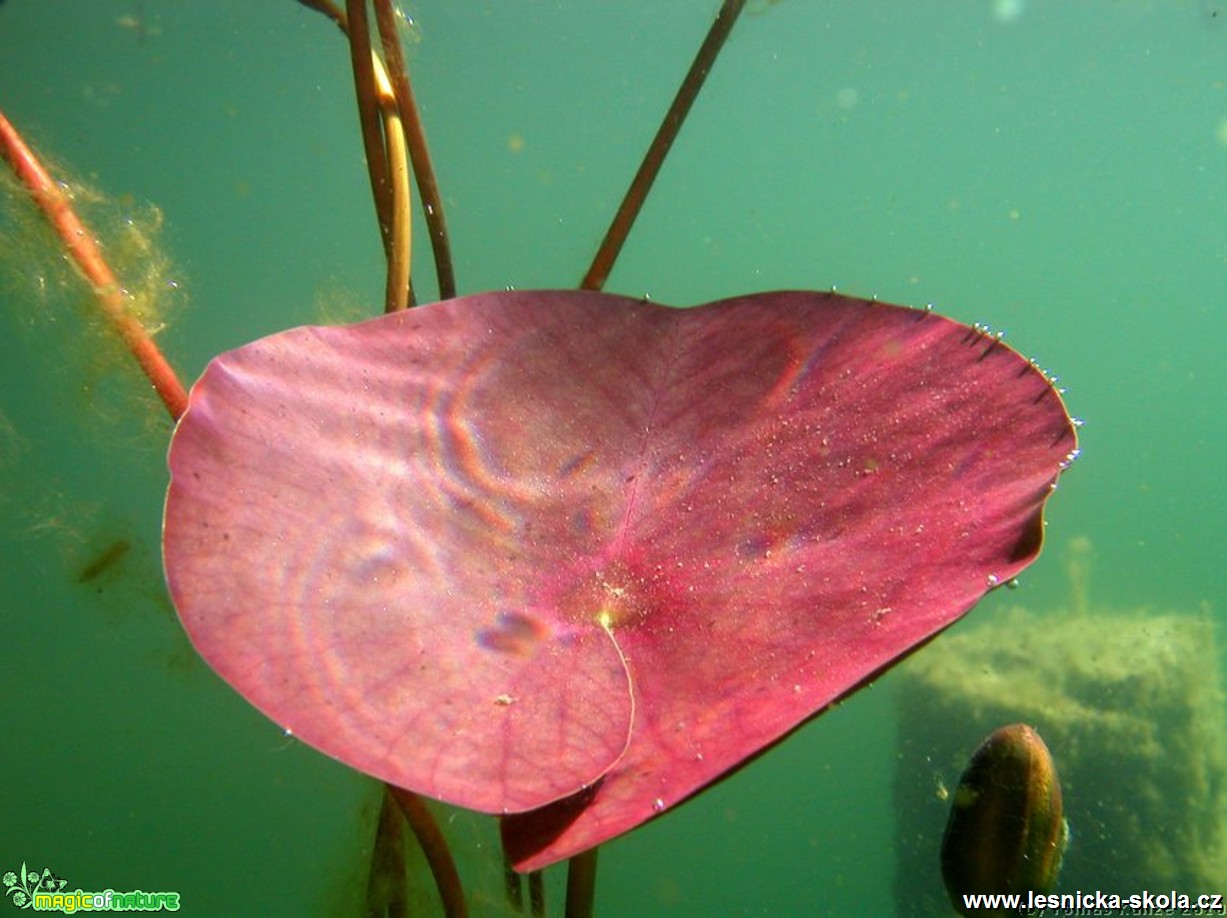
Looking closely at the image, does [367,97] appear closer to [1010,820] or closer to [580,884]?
[580,884]

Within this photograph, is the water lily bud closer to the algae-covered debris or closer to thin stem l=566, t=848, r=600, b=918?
thin stem l=566, t=848, r=600, b=918

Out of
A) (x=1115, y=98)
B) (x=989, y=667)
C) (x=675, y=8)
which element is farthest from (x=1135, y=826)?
(x=1115, y=98)

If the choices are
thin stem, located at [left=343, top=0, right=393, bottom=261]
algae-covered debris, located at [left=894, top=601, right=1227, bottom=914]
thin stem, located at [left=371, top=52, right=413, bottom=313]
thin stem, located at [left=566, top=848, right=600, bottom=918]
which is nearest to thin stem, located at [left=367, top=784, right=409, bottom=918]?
thin stem, located at [left=566, top=848, right=600, bottom=918]

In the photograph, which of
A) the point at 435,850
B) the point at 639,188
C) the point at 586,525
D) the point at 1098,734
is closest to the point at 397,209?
the point at 639,188

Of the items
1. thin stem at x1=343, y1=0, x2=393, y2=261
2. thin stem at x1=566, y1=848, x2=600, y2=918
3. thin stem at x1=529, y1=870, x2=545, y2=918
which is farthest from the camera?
thin stem at x1=343, y1=0, x2=393, y2=261

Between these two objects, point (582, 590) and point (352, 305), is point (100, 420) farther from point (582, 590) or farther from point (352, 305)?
point (582, 590)
